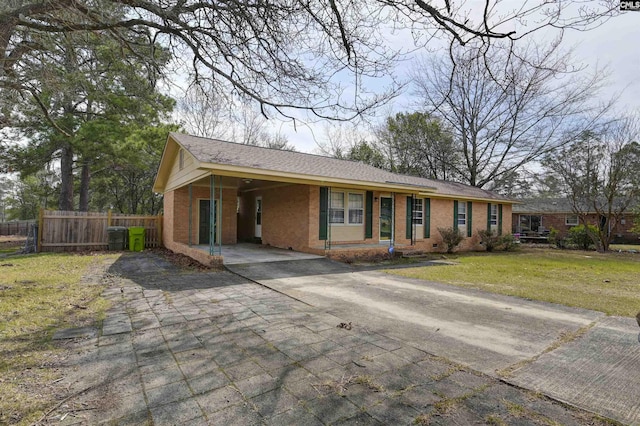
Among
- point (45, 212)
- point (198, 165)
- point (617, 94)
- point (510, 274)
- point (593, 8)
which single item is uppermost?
point (617, 94)

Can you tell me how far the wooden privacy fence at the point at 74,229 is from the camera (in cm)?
1312

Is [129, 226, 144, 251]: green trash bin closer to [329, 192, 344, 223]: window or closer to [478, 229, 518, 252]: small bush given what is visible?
[329, 192, 344, 223]: window

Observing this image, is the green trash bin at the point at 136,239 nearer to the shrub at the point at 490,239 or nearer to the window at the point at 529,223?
the shrub at the point at 490,239

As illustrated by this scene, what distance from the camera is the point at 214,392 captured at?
265cm

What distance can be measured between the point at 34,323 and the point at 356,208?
10400 mm

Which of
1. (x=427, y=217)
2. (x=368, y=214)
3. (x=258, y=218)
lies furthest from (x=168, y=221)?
(x=427, y=217)

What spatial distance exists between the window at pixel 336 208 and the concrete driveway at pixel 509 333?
5.11 metres

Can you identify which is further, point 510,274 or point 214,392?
point 510,274

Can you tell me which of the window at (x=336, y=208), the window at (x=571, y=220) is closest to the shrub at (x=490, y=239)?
the window at (x=336, y=208)

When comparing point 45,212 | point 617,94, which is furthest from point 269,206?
point 617,94

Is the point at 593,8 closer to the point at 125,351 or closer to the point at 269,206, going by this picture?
the point at 125,351

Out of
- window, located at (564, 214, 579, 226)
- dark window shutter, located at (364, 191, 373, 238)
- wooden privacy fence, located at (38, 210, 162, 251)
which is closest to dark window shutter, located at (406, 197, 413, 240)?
dark window shutter, located at (364, 191, 373, 238)

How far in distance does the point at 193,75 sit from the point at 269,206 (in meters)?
7.55

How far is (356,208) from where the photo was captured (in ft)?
43.2
